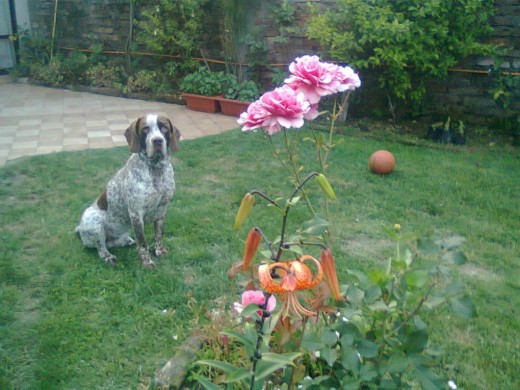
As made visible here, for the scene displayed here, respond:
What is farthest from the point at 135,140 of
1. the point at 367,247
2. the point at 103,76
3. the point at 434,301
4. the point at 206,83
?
the point at 103,76

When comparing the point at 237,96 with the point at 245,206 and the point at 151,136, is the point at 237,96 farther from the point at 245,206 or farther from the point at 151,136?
the point at 245,206

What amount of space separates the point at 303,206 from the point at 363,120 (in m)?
3.53

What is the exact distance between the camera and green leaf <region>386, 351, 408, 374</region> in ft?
6.16

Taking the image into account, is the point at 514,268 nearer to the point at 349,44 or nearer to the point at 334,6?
the point at 349,44

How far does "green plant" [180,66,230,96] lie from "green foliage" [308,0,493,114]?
1737mm

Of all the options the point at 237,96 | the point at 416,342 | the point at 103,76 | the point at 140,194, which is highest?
the point at 416,342

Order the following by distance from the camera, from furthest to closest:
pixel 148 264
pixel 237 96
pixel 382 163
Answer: pixel 237 96 → pixel 382 163 → pixel 148 264

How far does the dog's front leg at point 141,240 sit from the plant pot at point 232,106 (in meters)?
4.70

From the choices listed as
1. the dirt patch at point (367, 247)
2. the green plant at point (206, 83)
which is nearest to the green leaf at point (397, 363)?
the dirt patch at point (367, 247)

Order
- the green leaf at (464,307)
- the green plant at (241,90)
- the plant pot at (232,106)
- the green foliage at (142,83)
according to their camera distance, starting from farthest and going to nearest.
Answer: the green foliage at (142,83) < the green plant at (241,90) < the plant pot at (232,106) < the green leaf at (464,307)

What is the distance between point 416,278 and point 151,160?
8.10ft

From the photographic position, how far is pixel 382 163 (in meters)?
5.93

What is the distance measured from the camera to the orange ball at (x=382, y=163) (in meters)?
5.93

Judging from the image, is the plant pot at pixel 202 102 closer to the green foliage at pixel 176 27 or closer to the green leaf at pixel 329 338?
the green foliage at pixel 176 27
